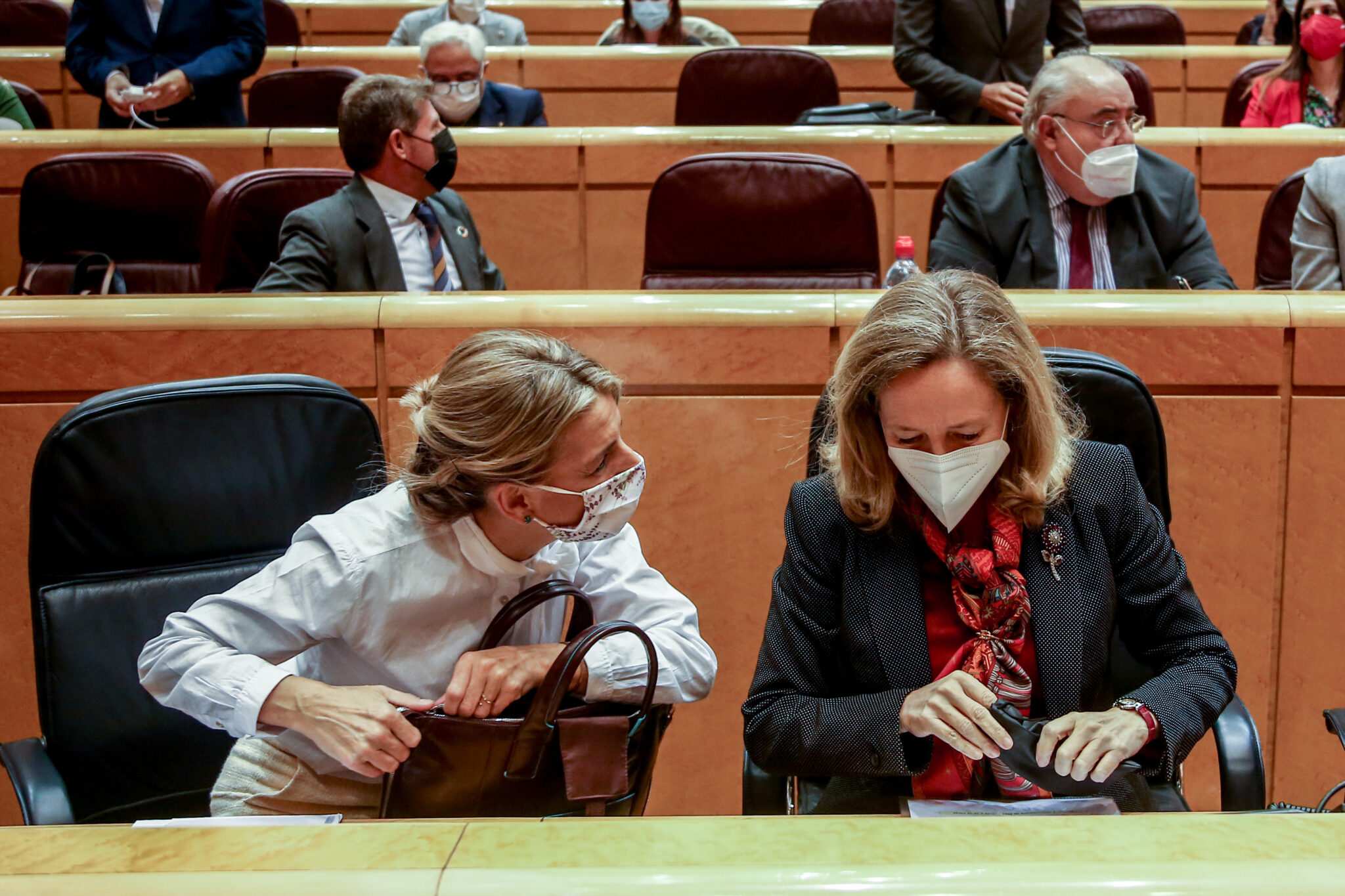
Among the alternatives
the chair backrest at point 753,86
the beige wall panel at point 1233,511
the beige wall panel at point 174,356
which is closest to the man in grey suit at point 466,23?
the chair backrest at point 753,86

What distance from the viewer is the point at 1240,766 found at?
1404 mm

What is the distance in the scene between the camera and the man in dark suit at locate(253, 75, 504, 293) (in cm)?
281

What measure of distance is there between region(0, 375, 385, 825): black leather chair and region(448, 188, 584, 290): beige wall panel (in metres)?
2.05

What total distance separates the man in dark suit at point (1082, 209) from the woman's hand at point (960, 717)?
1452 mm

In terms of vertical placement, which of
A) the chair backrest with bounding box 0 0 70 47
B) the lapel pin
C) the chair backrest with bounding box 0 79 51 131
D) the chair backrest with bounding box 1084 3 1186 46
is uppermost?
the chair backrest with bounding box 0 0 70 47

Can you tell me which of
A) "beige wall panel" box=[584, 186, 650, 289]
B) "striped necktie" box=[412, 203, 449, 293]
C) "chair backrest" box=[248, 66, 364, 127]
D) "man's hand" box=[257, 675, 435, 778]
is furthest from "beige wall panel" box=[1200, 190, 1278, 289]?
"man's hand" box=[257, 675, 435, 778]

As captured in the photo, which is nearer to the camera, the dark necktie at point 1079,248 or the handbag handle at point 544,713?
the handbag handle at point 544,713

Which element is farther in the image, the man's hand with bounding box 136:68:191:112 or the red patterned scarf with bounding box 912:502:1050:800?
the man's hand with bounding box 136:68:191:112

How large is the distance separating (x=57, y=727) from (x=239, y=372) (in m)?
0.75

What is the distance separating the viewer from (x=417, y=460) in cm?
155

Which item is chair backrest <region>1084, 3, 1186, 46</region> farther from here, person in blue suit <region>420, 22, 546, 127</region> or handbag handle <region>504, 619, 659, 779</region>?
handbag handle <region>504, 619, 659, 779</region>

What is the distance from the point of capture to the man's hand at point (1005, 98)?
3580mm

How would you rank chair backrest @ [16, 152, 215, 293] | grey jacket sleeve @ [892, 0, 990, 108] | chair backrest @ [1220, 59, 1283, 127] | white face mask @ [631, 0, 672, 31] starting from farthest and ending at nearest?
white face mask @ [631, 0, 672, 31], chair backrest @ [1220, 59, 1283, 127], grey jacket sleeve @ [892, 0, 990, 108], chair backrest @ [16, 152, 215, 293]

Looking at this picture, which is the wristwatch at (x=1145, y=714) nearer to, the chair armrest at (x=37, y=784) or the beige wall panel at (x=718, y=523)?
the beige wall panel at (x=718, y=523)
